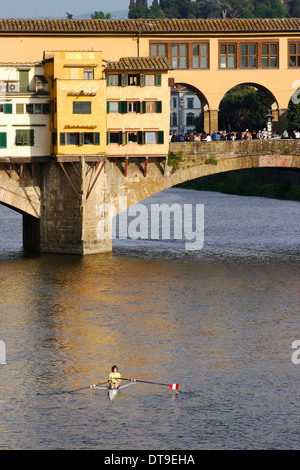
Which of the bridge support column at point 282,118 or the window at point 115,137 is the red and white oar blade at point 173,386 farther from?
the bridge support column at point 282,118

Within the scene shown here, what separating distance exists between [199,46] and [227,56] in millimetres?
2269

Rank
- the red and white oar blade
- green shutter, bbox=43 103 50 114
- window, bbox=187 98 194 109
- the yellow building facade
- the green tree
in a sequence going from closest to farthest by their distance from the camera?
the red and white oar blade
the yellow building facade
green shutter, bbox=43 103 50 114
the green tree
window, bbox=187 98 194 109

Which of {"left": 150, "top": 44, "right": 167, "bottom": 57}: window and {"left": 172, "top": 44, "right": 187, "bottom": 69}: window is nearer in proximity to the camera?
{"left": 150, "top": 44, "right": 167, "bottom": 57}: window

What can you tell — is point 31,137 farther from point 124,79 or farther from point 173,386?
point 173,386

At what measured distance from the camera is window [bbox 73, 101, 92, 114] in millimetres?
67812

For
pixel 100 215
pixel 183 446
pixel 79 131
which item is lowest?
pixel 183 446

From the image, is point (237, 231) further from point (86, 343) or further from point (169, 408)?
point (169, 408)

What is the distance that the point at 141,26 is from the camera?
71.7m

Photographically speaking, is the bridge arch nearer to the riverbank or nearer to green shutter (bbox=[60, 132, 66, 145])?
green shutter (bbox=[60, 132, 66, 145])

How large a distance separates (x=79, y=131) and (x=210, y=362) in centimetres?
2773

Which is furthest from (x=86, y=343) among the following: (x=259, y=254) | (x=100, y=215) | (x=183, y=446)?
(x=259, y=254)

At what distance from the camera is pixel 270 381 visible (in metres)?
41.8

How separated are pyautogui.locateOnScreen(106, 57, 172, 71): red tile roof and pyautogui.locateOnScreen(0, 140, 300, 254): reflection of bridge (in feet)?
20.1

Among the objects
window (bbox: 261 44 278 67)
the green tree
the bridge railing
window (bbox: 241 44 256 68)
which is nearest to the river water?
the bridge railing
